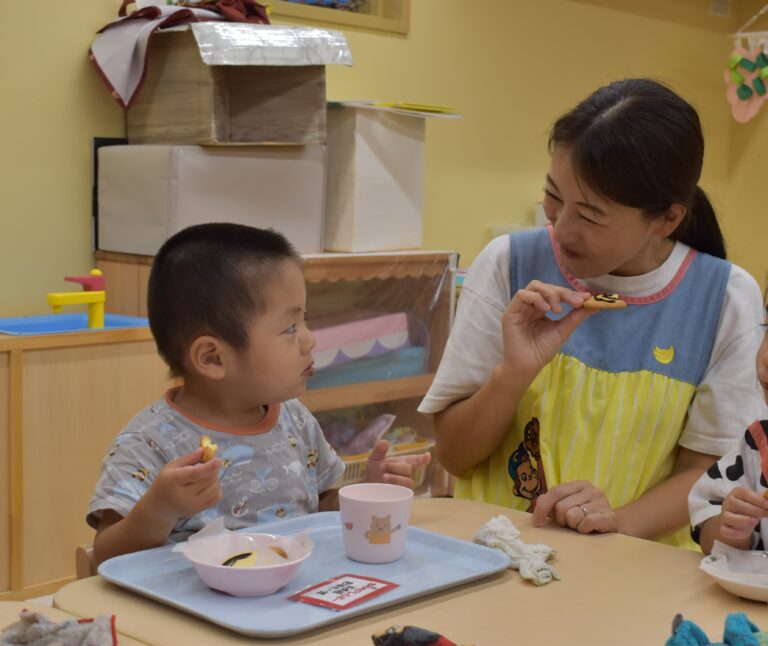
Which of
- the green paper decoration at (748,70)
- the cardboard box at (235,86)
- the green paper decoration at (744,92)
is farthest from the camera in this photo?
the green paper decoration at (744,92)

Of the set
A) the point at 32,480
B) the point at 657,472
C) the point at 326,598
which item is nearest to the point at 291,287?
the point at 326,598

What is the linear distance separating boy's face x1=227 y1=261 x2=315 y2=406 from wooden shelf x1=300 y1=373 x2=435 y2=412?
1.61 m

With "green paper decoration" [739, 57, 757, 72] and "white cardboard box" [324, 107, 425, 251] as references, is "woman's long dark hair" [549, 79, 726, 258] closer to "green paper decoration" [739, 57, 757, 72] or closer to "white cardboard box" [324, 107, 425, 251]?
"white cardboard box" [324, 107, 425, 251]

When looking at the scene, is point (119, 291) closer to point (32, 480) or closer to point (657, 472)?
point (32, 480)

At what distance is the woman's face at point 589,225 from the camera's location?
1.59 metres

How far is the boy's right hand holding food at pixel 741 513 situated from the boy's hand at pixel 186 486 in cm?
57

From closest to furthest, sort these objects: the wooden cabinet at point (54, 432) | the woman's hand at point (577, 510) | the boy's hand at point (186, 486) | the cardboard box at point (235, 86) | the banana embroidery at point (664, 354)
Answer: the boy's hand at point (186, 486), the woman's hand at point (577, 510), the banana embroidery at point (664, 354), the wooden cabinet at point (54, 432), the cardboard box at point (235, 86)

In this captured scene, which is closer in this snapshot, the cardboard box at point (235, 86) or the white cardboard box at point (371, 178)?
the cardboard box at point (235, 86)

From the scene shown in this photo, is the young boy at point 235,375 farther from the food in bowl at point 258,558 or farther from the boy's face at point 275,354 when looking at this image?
the food in bowl at point 258,558

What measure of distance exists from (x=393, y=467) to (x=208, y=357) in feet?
0.94

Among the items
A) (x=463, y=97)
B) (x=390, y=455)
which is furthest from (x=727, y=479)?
(x=463, y=97)

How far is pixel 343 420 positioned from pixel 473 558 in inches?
84.5

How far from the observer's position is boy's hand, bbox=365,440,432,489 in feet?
4.50

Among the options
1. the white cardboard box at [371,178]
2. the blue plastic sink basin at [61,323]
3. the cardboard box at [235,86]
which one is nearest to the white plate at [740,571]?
the blue plastic sink basin at [61,323]
